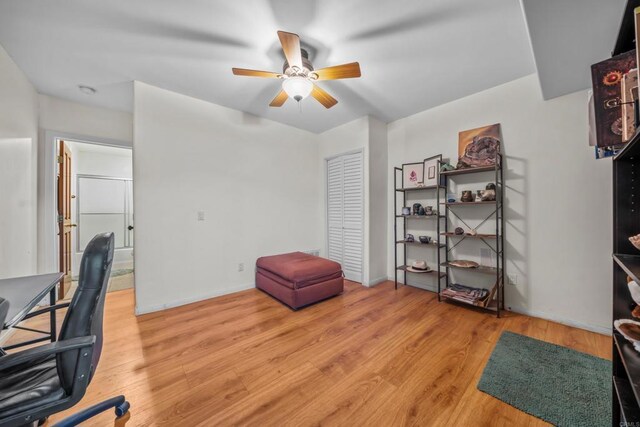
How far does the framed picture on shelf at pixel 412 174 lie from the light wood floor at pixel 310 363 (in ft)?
5.12

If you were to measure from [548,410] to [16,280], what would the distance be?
340 centimetres

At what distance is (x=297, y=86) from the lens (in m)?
1.98

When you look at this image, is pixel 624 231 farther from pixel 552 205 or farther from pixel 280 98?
pixel 280 98

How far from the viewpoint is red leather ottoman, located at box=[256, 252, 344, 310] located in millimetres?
2652

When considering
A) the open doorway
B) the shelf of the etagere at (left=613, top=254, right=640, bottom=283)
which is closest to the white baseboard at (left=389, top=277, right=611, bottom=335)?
the shelf of the etagere at (left=613, top=254, right=640, bottom=283)

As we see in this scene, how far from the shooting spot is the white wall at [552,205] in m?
2.06

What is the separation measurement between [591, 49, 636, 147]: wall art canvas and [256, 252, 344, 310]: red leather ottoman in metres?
2.44

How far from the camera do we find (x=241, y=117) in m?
3.27

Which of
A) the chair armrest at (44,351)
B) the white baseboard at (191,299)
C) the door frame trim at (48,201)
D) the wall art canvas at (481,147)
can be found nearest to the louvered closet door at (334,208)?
the white baseboard at (191,299)

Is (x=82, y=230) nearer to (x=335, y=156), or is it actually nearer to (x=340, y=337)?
(x=335, y=156)

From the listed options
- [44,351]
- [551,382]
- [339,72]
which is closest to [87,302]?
[44,351]

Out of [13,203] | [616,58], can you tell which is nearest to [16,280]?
[13,203]

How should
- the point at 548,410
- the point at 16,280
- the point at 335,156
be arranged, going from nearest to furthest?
the point at 548,410 → the point at 16,280 → the point at 335,156

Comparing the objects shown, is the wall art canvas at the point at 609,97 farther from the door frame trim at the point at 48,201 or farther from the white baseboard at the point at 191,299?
the door frame trim at the point at 48,201
